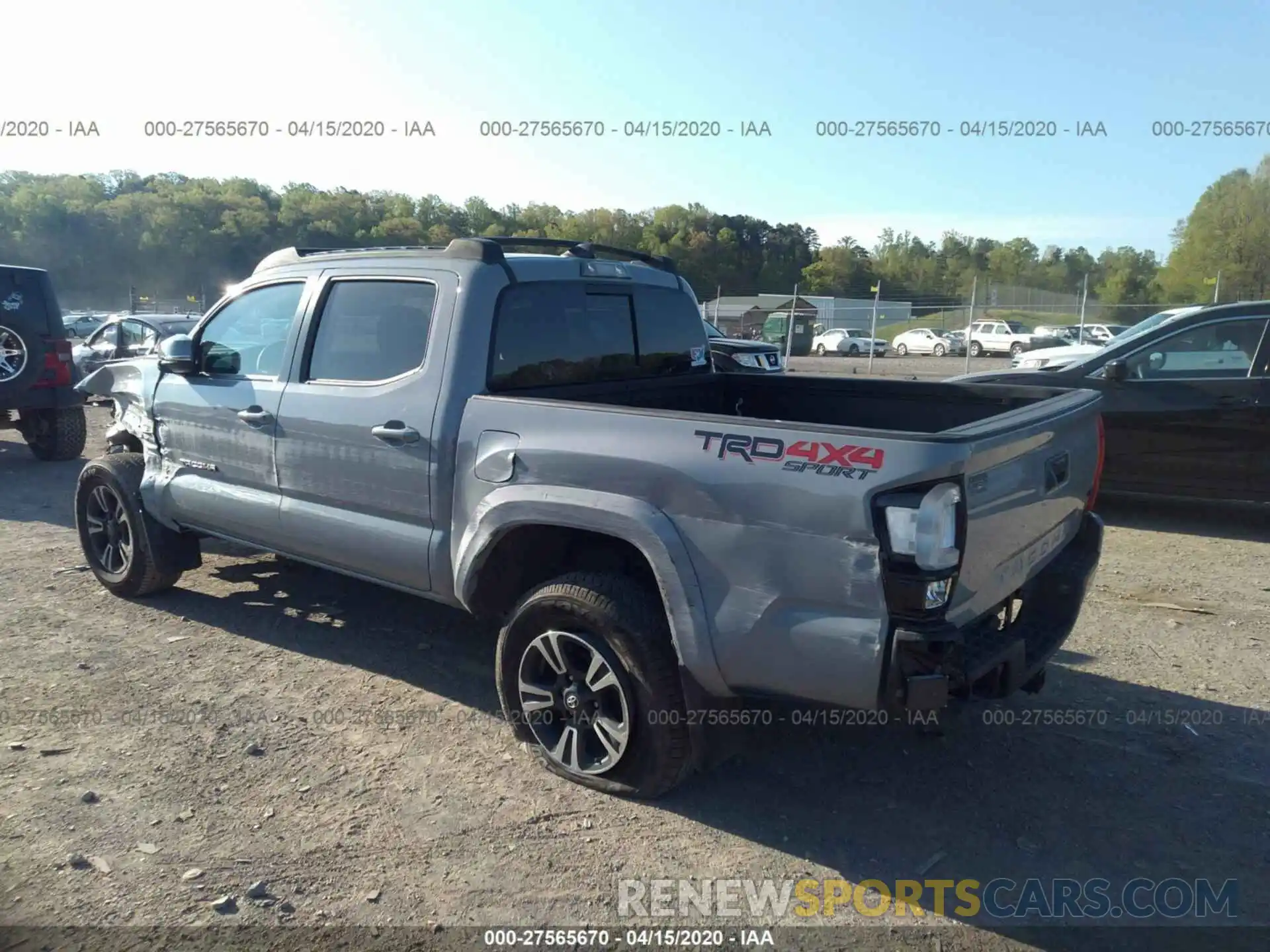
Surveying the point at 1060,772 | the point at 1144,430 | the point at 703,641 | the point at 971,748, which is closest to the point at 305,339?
the point at 703,641

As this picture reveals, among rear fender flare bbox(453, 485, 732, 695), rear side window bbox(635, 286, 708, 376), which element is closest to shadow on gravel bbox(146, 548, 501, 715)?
rear fender flare bbox(453, 485, 732, 695)

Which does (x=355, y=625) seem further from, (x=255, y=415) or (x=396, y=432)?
(x=396, y=432)

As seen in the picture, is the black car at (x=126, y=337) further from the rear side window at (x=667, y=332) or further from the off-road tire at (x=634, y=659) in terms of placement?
the off-road tire at (x=634, y=659)

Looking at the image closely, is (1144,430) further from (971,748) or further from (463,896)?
(463,896)

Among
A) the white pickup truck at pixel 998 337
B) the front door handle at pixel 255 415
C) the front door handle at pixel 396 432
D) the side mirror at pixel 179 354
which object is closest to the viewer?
the front door handle at pixel 396 432

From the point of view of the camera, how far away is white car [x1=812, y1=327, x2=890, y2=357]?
40375mm

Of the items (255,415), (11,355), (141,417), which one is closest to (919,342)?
(11,355)

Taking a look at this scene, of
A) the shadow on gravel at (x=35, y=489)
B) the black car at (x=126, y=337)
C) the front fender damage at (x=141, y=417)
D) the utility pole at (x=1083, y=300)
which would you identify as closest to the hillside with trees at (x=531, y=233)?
the utility pole at (x=1083, y=300)

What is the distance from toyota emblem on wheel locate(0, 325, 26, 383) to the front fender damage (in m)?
4.60

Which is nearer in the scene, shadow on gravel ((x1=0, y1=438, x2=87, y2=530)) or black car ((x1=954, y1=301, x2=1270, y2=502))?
black car ((x1=954, y1=301, x2=1270, y2=502))

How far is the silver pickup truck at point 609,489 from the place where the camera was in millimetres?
2703

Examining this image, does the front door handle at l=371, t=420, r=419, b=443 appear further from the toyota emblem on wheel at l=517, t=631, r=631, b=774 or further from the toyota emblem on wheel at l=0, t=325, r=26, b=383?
the toyota emblem on wheel at l=0, t=325, r=26, b=383

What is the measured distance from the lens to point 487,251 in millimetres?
3863

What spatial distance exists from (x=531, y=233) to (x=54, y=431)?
36163mm
